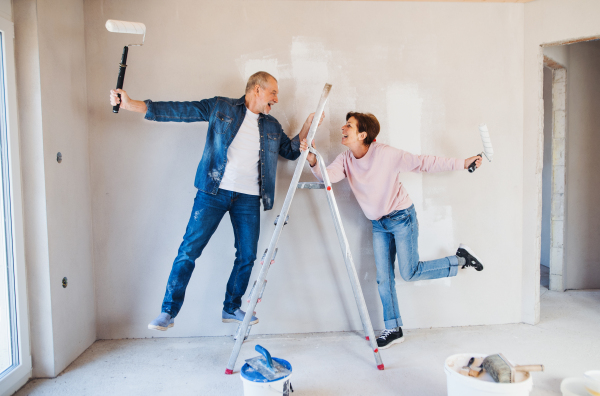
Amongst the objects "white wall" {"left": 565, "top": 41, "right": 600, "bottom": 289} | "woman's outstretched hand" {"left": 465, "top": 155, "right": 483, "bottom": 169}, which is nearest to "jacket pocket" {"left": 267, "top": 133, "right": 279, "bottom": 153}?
"woman's outstretched hand" {"left": 465, "top": 155, "right": 483, "bottom": 169}

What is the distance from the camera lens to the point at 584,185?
3.40 metres

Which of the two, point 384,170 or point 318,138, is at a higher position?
point 318,138

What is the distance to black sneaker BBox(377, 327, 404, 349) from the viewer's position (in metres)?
2.33

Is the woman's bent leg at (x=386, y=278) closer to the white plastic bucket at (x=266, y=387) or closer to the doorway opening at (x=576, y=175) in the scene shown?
the white plastic bucket at (x=266, y=387)

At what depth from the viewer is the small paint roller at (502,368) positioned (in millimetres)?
1472

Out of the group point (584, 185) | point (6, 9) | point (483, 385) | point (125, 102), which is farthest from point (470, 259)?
point (6, 9)

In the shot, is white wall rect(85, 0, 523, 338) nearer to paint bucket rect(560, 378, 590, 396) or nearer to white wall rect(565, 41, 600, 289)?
paint bucket rect(560, 378, 590, 396)

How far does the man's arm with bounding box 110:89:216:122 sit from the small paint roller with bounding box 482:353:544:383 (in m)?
1.92

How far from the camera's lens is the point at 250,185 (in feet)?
7.61

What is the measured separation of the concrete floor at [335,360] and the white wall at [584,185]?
0.76 m

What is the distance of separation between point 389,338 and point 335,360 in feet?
1.29

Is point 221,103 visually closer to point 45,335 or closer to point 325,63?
point 325,63

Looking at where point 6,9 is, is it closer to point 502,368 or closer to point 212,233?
point 212,233

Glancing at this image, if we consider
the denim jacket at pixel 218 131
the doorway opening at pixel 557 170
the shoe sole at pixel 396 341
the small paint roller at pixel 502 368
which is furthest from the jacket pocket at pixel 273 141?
the doorway opening at pixel 557 170
